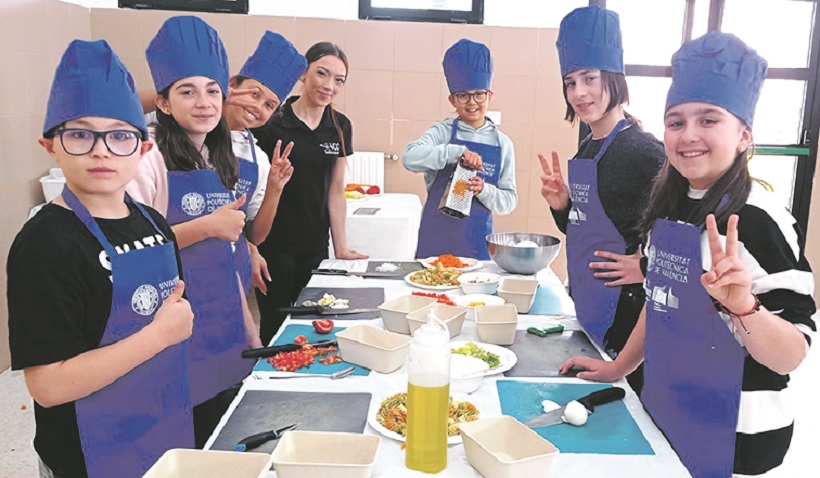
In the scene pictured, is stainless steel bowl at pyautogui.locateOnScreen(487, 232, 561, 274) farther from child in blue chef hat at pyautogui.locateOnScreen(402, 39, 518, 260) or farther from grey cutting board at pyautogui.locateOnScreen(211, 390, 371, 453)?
grey cutting board at pyautogui.locateOnScreen(211, 390, 371, 453)

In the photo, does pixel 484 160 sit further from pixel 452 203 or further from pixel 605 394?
pixel 605 394

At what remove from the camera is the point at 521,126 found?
4.56m

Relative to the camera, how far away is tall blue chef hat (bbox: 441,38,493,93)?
2789 mm

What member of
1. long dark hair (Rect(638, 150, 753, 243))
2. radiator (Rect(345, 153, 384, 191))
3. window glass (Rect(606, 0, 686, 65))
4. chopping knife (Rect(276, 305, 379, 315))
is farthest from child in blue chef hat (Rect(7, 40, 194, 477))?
window glass (Rect(606, 0, 686, 65))

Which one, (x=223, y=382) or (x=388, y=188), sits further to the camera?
(x=388, y=188)

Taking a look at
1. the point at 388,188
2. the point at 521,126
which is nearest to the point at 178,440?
the point at 388,188

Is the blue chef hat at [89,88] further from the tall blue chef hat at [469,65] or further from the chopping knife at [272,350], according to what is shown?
the tall blue chef hat at [469,65]

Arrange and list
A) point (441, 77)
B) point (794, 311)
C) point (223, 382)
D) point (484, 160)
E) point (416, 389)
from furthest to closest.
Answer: point (441, 77)
point (484, 160)
point (223, 382)
point (794, 311)
point (416, 389)

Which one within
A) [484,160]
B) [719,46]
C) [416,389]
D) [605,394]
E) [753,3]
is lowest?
[605,394]

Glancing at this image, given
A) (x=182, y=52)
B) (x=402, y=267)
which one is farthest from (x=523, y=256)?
(x=182, y=52)

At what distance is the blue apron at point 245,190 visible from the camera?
2.09m

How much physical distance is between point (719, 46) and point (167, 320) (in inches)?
49.8

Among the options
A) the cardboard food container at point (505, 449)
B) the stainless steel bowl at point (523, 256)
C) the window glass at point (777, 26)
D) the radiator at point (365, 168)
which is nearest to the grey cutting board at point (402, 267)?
the stainless steel bowl at point (523, 256)

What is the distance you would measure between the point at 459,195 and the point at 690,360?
1.52 metres
